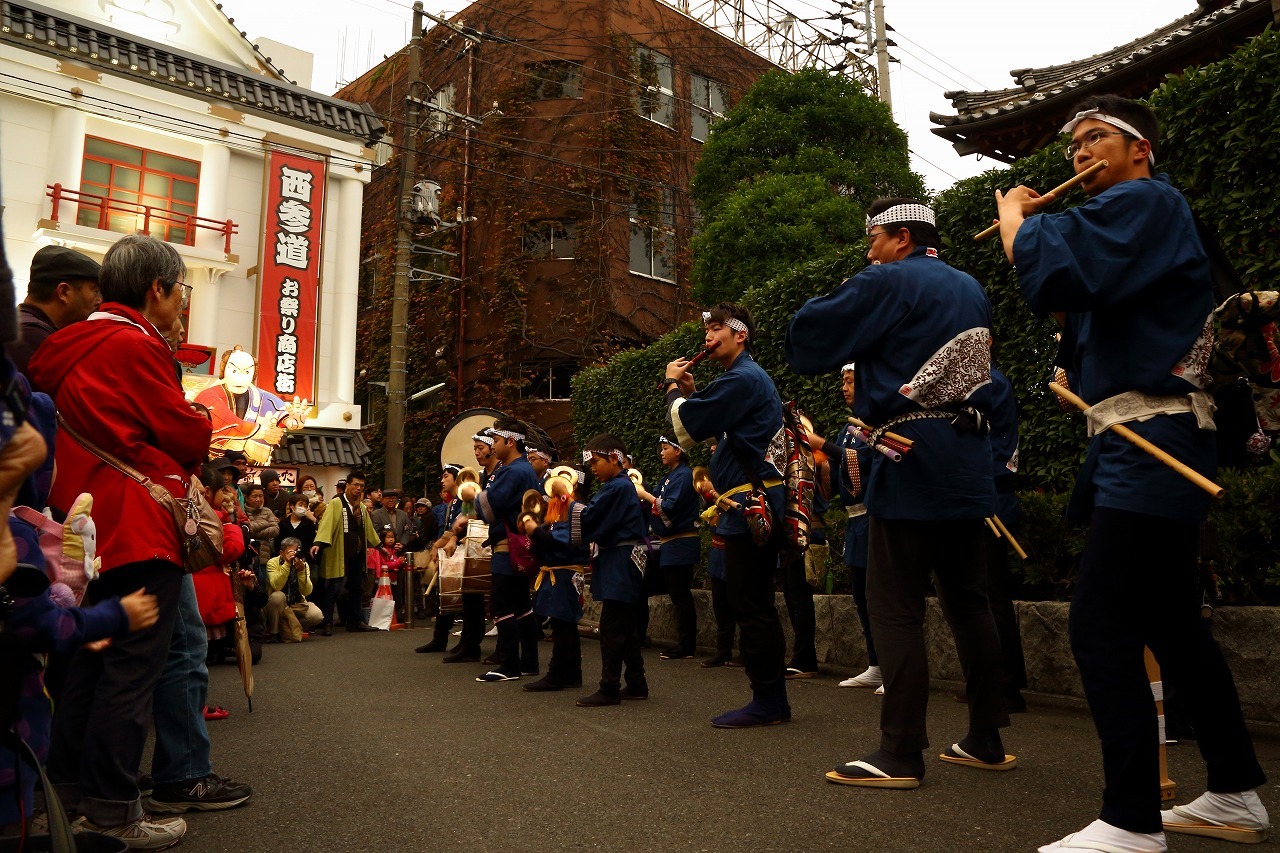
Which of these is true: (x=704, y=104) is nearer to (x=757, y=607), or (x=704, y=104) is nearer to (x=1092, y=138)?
(x=757, y=607)

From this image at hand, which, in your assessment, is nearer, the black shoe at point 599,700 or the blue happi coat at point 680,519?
the black shoe at point 599,700

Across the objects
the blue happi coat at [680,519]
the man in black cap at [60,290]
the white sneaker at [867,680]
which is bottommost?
the white sneaker at [867,680]

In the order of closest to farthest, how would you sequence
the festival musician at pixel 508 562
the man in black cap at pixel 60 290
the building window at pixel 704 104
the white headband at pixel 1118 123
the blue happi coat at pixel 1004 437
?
1. the white headband at pixel 1118 123
2. the man in black cap at pixel 60 290
3. the blue happi coat at pixel 1004 437
4. the festival musician at pixel 508 562
5. the building window at pixel 704 104

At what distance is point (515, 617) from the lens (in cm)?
754

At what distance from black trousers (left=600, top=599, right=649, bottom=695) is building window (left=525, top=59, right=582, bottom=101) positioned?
18.9 meters

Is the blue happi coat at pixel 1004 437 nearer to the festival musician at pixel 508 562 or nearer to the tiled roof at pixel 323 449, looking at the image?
the festival musician at pixel 508 562

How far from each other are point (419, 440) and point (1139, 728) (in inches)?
840

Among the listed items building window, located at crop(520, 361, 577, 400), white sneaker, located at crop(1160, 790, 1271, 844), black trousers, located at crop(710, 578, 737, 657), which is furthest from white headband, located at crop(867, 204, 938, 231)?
building window, located at crop(520, 361, 577, 400)

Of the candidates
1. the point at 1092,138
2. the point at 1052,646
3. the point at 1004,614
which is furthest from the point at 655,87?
the point at 1092,138

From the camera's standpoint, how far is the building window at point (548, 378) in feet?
73.0

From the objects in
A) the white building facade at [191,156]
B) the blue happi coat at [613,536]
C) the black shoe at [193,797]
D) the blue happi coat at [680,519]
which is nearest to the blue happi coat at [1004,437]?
the blue happi coat at [613,536]

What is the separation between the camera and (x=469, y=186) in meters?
23.0

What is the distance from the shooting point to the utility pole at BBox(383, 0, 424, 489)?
56.8ft

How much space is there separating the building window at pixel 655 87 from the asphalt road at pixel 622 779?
63.2ft
